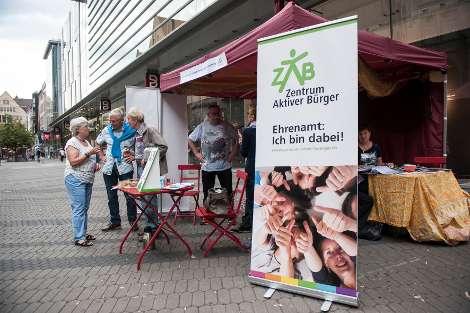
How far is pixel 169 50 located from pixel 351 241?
12207mm

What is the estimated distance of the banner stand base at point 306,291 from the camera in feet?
8.09

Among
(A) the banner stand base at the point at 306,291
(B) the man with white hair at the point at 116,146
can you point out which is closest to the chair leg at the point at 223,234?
(A) the banner stand base at the point at 306,291

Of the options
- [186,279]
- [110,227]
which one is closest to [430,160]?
[186,279]

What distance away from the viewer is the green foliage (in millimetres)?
48625

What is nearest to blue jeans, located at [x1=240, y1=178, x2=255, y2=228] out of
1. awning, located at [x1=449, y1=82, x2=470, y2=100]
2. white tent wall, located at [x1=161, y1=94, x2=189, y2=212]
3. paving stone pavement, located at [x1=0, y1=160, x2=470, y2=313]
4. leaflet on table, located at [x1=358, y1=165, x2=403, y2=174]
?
paving stone pavement, located at [x1=0, y1=160, x2=470, y2=313]

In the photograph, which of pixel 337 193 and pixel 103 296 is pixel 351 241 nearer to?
pixel 337 193

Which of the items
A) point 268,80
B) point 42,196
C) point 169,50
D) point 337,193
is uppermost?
point 169,50

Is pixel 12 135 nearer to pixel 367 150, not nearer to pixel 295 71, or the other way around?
pixel 367 150

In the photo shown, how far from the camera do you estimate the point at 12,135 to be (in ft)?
160

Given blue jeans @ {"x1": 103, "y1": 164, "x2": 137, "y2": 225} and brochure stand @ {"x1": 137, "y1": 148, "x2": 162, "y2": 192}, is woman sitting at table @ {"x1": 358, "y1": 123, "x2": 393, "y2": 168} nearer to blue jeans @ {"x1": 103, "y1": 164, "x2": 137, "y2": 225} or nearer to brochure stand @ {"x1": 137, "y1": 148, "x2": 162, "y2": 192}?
brochure stand @ {"x1": 137, "y1": 148, "x2": 162, "y2": 192}

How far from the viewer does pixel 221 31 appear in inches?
434

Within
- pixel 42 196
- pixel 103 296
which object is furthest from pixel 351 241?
pixel 42 196

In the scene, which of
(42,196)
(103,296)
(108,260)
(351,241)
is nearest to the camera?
(351,241)

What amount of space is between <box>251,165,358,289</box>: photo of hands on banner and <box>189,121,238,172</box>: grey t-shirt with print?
188 centimetres
